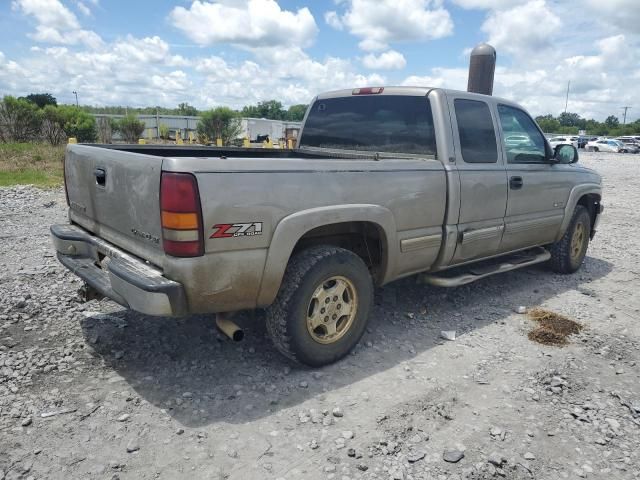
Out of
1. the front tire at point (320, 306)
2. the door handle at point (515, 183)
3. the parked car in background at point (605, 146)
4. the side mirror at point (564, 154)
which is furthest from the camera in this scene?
the parked car in background at point (605, 146)

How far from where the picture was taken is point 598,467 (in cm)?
257

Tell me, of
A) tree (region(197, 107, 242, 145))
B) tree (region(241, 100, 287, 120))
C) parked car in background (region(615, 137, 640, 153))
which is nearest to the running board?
tree (region(197, 107, 242, 145))

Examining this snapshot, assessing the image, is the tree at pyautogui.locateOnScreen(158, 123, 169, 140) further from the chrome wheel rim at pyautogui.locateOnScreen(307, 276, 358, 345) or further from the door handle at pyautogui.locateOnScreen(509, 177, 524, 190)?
the chrome wheel rim at pyautogui.locateOnScreen(307, 276, 358, 345)

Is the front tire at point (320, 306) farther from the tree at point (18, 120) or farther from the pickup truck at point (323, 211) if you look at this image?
the tree at point (18, 120)

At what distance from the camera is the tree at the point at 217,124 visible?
81.6 ft

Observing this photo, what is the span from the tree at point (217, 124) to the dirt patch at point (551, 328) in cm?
2182

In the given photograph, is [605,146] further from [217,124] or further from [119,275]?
[119,275]

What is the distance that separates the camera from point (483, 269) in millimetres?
4676

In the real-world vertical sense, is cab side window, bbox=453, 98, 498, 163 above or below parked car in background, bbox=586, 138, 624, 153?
above

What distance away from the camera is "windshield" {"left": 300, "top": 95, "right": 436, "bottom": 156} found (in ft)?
13.3

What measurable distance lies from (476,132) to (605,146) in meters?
48.2

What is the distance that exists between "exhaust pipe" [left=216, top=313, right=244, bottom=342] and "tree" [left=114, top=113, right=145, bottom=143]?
22.0 meters

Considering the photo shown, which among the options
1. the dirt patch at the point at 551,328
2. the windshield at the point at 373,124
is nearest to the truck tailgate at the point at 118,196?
the windshield at the point at 373,124

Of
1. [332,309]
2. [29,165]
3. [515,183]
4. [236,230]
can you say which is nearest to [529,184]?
[515,183]
